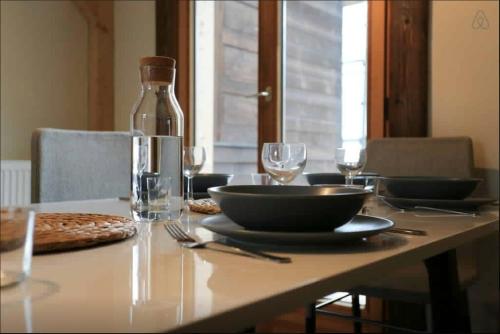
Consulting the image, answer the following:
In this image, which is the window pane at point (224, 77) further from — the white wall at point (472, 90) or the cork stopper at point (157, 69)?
the cork stopper at point (157, 69)

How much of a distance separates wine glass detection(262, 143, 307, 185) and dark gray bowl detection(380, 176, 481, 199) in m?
0.23

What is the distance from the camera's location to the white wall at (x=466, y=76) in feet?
6.95

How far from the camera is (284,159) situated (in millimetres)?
1168

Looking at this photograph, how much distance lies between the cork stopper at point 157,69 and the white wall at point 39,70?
2.74 meters

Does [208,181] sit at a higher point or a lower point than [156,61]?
lower

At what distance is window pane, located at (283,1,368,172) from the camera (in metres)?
2.62

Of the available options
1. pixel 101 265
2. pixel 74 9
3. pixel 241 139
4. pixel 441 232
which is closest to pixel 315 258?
pixel 101 265

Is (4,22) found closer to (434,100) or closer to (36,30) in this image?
(36,30)

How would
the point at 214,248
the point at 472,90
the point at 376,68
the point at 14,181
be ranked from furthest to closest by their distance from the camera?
the point at 14,181 < the point at 376,68 < the point at 472,90 < the point at 214,248

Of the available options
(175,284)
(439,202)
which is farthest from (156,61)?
(439,202)

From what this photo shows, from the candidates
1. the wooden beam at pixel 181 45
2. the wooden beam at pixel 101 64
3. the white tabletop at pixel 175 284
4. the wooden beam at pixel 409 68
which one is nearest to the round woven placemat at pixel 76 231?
the white tabletop at pixel 175 284

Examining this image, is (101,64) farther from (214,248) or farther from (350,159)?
(214,248)

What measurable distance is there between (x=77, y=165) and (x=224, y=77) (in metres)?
1.90

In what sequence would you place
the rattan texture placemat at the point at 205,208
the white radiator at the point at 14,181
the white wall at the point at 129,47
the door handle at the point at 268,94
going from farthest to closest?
the white wall at the point at 129,47 < the white radiator at the point at 14,181 < the door handle at the point at 268,94 < the rattan texture placemat at the point at 205,208
